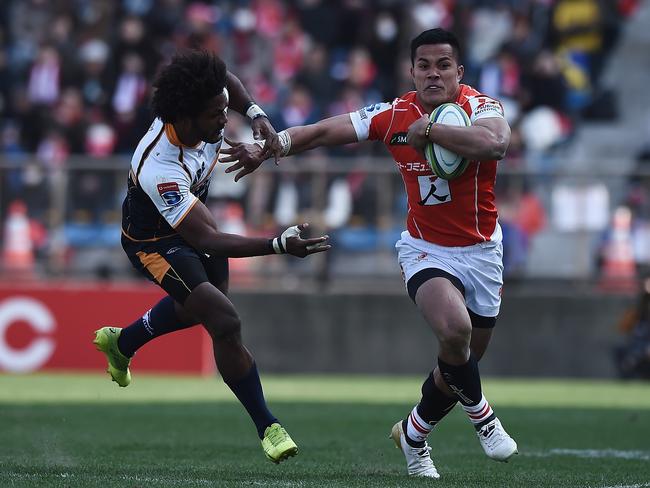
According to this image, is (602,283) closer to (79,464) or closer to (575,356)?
(575,356)

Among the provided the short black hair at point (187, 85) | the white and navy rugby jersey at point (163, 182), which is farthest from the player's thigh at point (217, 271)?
the short black hair at point (187, 85)

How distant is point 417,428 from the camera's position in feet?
25.6

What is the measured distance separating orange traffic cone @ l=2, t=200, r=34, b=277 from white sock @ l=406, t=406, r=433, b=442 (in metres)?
10.0

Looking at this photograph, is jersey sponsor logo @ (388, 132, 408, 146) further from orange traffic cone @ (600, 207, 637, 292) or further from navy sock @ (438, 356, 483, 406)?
orange traffic cone @ (600, 207, 637, 292)

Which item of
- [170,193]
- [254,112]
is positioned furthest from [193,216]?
[254,112]

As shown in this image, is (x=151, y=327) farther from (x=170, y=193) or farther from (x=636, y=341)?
(x=636, y=341)

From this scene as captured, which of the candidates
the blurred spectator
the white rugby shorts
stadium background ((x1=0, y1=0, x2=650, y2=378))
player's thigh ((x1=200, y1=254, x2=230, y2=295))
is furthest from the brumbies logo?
the blurred spectator

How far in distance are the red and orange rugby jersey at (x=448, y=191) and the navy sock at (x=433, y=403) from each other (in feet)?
2.78

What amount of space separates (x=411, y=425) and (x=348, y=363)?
923 centimetres

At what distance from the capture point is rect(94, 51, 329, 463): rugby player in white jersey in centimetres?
761

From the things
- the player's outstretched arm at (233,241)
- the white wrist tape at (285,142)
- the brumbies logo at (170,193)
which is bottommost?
the player's outstretched arm at (233,241)

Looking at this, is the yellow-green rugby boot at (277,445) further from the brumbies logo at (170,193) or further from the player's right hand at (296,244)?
the brumbies logo at (170,193)

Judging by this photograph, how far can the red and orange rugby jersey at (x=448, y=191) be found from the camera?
776 cm

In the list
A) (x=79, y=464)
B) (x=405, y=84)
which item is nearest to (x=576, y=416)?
(x=79, y=464)
